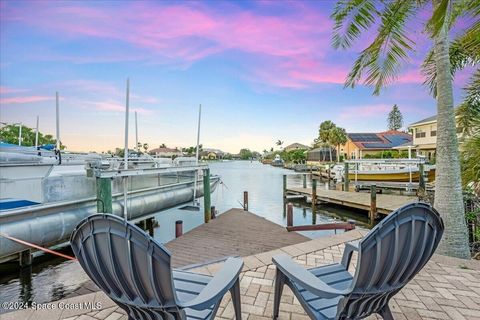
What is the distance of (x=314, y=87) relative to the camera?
20047 mm

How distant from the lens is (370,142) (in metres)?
40.7

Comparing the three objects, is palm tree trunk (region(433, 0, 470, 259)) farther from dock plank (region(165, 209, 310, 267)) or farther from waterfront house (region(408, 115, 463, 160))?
waterfront house (region(408, 115, 463, 160))

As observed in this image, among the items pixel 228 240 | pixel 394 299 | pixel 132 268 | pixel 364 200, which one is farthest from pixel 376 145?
pixel 132 268

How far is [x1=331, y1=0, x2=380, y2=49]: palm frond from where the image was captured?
5036 mm

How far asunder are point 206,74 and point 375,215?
11219 millimetres

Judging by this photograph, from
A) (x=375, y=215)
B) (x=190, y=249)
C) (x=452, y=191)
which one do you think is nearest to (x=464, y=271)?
(x=452, y=191)

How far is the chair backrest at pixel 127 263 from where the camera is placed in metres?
1.45

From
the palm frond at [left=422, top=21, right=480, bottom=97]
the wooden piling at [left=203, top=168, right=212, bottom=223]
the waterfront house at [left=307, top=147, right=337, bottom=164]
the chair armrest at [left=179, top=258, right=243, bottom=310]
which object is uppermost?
the palm frond at [left=422, top=21, right=480, bottom=97]

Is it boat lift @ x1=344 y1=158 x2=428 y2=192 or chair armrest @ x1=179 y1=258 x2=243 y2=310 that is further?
boat lift @ x1=344 y1=158 x2=428 y2=192

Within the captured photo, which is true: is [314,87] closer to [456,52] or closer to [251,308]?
[456,52]

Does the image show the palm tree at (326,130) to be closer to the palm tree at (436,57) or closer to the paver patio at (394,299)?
the palm tree at (436,57)

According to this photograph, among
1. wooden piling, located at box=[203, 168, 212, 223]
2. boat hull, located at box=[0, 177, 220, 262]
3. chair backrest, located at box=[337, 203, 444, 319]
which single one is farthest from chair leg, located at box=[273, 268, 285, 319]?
wooden piling, located at box=[203, 168, 212, 223]

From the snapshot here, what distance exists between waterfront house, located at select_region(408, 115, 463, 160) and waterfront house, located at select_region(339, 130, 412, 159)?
10518 mm

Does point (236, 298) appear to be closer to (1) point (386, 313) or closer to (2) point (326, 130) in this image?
(1) point (386, 313)
